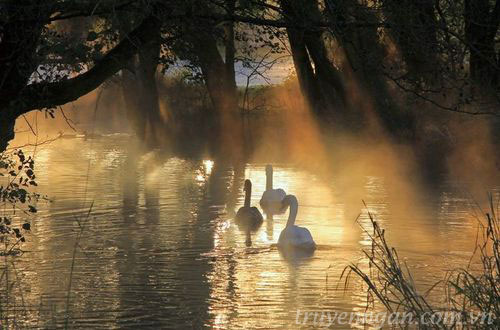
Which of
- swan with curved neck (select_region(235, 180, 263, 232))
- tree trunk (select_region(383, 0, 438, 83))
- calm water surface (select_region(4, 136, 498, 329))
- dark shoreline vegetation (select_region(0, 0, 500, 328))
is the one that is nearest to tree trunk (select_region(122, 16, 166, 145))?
dark shoreline vegetation (select_region(0, 0, 500, 328))

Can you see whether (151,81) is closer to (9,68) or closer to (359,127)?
(359,127)

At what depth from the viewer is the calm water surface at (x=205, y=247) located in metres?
11.6

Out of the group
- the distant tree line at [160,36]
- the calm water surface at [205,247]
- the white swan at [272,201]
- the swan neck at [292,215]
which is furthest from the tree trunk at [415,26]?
the white swan at [272,201]

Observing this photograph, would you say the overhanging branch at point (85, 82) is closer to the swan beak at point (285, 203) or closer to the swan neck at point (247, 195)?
the swan beak at point (285, 203)

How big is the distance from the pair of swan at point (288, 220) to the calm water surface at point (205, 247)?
195 millimetres

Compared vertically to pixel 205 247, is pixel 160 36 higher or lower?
higher

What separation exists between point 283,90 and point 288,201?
14.4 metres

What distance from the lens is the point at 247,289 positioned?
40.5ft

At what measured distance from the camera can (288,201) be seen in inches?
691

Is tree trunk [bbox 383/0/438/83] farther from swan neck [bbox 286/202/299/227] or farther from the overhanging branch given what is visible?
swan neck [bbox 286/202/299/227]

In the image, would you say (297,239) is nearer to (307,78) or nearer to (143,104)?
(307,78)

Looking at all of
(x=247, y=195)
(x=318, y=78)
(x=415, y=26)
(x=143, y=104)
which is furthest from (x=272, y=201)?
(x=143, y=104)

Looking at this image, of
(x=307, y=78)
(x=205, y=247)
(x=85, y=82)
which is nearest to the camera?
(x=85, y=82)

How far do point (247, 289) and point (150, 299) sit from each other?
1132mm
